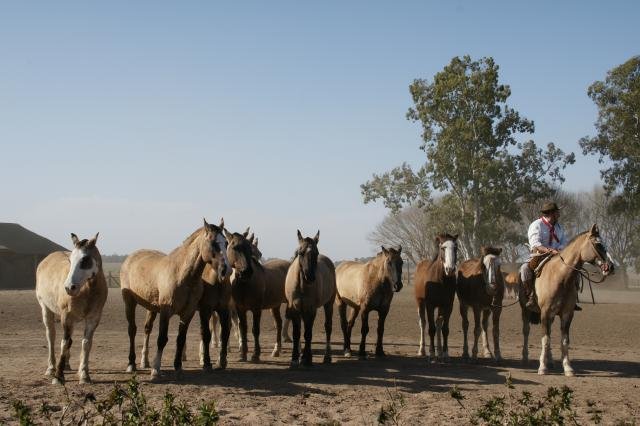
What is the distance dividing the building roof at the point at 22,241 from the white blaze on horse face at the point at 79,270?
38789 millimetres

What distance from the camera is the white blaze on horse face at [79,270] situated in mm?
9961

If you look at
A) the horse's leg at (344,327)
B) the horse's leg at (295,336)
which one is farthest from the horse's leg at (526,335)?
the horse's leg at (295,336)

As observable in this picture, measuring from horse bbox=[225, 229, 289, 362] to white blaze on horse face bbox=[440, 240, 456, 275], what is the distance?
3603mm

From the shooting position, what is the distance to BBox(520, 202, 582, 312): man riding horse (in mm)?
→ 12867

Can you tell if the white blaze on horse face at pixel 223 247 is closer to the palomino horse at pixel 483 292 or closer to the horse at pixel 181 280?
the horse at pixel 181 280

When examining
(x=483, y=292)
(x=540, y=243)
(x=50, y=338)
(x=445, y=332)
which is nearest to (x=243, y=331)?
(x=50, y=338)

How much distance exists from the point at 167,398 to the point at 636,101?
38.2 meters

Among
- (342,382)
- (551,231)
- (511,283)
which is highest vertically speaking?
(551,231)

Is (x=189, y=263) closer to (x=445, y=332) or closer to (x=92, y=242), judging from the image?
(x=92, y=242)

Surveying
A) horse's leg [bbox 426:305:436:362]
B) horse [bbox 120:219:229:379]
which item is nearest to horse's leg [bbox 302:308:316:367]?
horse [bbox 120:219:229:379]

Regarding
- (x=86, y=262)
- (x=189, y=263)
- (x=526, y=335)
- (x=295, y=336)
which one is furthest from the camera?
(x=526, y=335)

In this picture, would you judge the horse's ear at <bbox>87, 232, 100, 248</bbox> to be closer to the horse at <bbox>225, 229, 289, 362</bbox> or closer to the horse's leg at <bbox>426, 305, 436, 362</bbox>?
the horse at <bbox>225, 229, 289, 362</bbox>

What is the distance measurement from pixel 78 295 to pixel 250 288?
3786 millimetres

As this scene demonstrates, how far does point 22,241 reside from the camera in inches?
1937
